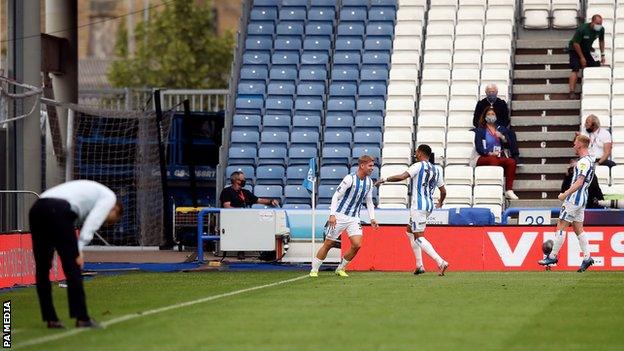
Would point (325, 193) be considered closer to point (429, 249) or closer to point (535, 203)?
point (535, 203)

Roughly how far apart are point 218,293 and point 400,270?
7.54m

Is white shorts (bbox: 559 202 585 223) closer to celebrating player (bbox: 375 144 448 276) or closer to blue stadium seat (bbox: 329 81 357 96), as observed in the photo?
celebrating player (bbox: 375 144 448 276)

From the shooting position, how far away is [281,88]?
118 feet

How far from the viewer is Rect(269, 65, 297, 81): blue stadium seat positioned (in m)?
36.3

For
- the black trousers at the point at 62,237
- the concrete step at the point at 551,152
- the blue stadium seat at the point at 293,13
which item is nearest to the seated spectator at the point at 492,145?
the concrete step at the point at 551,152

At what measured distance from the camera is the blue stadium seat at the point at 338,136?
3462 centimetres

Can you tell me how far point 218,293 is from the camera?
67.5 ft

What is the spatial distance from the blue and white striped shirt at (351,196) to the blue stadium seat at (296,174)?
29.1 feet

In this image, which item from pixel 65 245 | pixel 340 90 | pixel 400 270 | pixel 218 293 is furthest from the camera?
pixel 340 90

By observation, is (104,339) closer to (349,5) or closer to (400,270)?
(400,270)

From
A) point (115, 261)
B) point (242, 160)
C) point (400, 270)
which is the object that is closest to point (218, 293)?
point (400, 270)

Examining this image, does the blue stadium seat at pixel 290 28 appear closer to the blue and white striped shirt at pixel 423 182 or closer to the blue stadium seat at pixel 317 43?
the blue stadium seat at pixel 317 43

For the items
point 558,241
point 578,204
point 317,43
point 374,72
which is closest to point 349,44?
point 317,43

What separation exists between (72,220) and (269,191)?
18.8m
